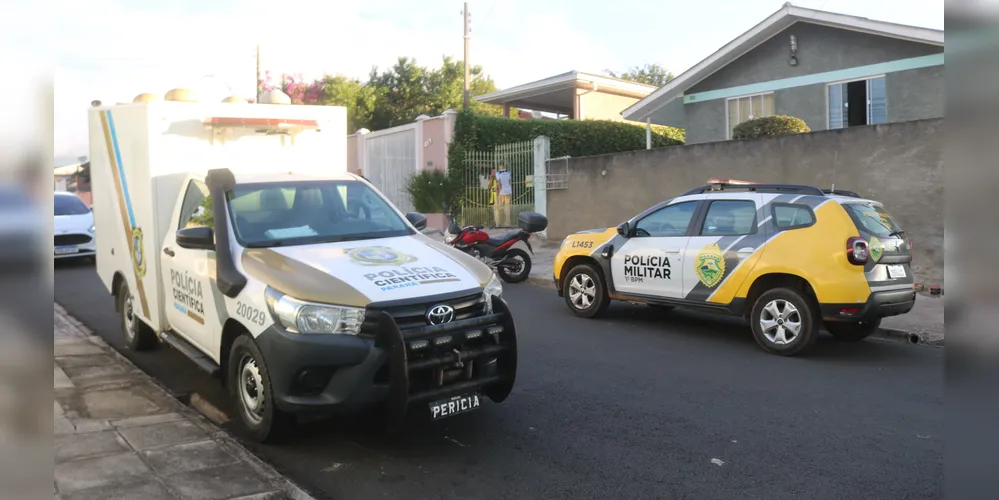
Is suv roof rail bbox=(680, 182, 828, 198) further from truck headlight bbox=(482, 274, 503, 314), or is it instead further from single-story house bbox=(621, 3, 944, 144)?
single-story house bbox=(621, 3, 944, 144)

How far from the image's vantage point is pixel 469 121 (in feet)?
69.7

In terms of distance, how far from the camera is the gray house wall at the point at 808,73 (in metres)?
15.4

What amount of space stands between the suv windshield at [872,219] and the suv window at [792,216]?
36cm

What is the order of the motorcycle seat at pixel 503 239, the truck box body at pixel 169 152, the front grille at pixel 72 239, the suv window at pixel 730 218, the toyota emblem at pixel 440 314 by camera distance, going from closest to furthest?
the toyota emblem at pixel 440 314
the truck box body at pixel 169 152
the suv window at pixel 730 218
the motorcycle seat at pixel 503 239
the front grille at pixel 72 239

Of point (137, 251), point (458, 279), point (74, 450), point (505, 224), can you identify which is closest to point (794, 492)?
point (458, 279)

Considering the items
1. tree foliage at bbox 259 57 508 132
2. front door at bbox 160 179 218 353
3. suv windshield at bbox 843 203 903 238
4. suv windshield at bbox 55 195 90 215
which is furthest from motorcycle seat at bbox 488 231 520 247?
tree foliage at bbox 259 57 508 132

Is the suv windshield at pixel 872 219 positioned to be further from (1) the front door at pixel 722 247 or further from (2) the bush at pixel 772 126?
(2) the bush at pixel 772 126

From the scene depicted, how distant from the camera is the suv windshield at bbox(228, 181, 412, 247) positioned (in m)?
5.29

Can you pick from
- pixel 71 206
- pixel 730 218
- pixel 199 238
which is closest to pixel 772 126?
pixel 730 218

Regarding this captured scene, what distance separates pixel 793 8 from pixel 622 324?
11300mm

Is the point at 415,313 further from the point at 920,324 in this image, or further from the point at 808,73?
the point at 808,73

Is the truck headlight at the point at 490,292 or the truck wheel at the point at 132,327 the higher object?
the truck headlight at the point at 490,292

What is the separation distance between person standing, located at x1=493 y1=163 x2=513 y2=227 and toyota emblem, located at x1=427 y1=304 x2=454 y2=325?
14225 millimetres

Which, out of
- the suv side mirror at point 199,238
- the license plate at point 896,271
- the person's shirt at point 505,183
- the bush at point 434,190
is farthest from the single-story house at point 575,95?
the suv side mirror at point 199,238
